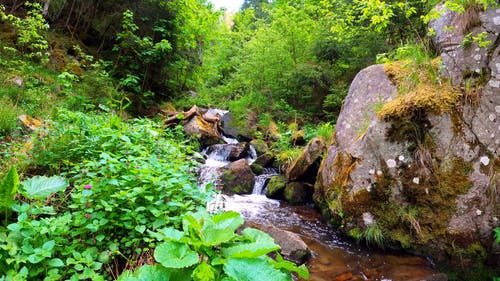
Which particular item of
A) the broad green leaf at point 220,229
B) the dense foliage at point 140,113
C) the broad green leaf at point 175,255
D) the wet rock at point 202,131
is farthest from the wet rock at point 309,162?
the broad green leaf at point 175,255

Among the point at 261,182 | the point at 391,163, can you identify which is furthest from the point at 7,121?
the point at 391,163

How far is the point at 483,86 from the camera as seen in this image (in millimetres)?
4453

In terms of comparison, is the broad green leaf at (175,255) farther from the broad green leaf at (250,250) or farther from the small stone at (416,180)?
the small stone at (416,180)

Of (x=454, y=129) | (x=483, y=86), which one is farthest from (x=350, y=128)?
(x=483, y=86)

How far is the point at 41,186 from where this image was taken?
2.31 m

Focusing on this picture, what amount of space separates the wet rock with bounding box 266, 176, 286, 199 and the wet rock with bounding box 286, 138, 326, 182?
1.06 feet

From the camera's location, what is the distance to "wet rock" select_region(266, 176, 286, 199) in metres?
7.22

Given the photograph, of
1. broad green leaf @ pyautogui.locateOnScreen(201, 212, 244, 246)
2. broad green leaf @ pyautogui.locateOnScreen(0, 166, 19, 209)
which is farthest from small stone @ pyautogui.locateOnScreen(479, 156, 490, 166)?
broad green leaf @ pyautogui.locateOnScreen(0, 166, 19, 209)

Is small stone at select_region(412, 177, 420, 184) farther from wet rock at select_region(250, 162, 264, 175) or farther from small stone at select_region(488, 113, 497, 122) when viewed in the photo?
wet rock at select_region(250, 162, 264, 175)

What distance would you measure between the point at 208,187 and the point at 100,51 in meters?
9.17

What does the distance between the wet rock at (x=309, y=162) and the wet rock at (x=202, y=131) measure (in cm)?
368

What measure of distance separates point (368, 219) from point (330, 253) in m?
0.83

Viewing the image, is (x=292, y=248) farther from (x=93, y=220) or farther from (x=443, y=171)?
(x=93, y=220)

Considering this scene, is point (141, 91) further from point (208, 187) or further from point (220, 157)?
point (208, 187)
